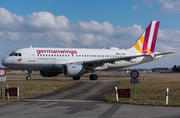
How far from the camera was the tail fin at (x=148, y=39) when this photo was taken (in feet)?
143

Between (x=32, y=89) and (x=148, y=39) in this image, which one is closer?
(x=32, y=89)

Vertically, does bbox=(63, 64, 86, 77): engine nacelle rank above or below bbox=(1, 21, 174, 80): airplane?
below

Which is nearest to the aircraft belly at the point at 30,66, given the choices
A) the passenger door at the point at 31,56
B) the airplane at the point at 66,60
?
the airplane at the point at 66,60

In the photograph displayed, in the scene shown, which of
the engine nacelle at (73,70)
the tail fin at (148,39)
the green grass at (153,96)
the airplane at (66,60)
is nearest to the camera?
the green grass at (153,96)

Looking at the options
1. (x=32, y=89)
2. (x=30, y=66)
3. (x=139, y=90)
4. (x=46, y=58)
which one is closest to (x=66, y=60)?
(x=46, y=58)

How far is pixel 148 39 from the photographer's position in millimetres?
43688

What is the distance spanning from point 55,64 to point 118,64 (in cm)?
1102

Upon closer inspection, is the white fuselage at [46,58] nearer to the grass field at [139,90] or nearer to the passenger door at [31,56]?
the passenger door at [31,56]

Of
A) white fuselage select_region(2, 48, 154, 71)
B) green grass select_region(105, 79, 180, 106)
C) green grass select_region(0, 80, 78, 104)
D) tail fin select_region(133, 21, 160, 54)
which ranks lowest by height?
green grass select_region(105, 79, 180, 106)

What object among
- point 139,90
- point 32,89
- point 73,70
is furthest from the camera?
point 73,70

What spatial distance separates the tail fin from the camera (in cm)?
4350

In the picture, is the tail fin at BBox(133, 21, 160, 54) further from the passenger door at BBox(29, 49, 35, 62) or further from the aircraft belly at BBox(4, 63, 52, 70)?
the passenger door at BBox(29, 49, 35, 62)

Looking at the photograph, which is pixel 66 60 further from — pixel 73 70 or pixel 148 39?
pixel 148 39

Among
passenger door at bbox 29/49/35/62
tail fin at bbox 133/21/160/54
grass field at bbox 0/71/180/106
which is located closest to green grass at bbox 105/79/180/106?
grass field at bbox 0/71/180/106
